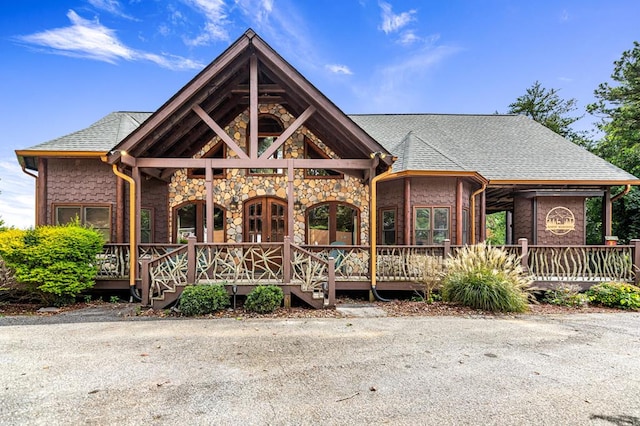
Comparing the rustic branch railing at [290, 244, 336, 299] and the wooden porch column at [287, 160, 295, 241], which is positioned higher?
the wooden porch column at [287, 160, 295, 241]

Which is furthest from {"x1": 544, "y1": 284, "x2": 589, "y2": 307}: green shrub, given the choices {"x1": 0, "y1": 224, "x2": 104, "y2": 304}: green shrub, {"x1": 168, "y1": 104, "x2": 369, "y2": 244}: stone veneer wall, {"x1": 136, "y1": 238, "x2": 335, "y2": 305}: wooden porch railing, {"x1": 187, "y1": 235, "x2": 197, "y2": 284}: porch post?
{"x1": 0, "y1": 224, "x2": 104, "y2": 304}: green shrub

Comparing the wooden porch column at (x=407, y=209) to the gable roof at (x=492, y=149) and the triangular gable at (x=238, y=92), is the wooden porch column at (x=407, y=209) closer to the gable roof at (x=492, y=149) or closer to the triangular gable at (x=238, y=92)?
the gable roof at (x=492, y=149)

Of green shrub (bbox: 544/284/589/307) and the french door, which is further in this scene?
the french door

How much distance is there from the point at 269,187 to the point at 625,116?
608 inches

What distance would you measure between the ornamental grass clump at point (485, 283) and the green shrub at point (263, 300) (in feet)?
12.3

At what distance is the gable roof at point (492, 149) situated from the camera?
976 centimetres

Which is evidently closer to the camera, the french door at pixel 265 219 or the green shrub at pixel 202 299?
the green shrub at pixel 202 299

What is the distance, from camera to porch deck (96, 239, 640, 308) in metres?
6.81

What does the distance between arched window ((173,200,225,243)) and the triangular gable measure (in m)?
2.28

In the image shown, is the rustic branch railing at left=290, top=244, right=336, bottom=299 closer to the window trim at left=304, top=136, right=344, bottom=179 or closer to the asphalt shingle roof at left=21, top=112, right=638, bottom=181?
the window trim at left=304, top=136, right=344, bottom=179

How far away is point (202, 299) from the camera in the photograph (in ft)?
20.5

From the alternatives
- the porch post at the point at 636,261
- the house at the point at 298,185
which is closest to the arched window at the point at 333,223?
the house at the point at 298,185

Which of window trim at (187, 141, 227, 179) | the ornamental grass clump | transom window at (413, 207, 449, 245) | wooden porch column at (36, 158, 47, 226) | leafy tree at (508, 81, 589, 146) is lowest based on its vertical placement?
the ornamental grass clump

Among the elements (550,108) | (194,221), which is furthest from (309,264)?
(550,108)
